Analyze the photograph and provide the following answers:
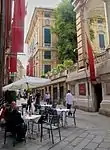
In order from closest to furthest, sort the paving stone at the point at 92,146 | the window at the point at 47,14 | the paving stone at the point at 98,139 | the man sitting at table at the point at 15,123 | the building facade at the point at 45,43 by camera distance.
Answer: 1. the paving stone at the point at 92,146
2. the man sitting at table at the point at 15,123
3. the paving stone at the point at 98,139
4. the building facade at the point at 45,43
5. the window at the point at 47,14

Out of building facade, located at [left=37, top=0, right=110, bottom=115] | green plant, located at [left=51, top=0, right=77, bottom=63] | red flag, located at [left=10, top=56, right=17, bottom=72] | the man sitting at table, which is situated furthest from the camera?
green plant, located at [left=51, top=0, right=77, bottom=63]

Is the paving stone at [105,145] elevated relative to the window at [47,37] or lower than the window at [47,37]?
lower

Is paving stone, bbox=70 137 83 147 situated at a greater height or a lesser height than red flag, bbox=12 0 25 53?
lesser

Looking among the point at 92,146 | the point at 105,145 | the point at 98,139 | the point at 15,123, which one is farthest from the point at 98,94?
the point at 15,123

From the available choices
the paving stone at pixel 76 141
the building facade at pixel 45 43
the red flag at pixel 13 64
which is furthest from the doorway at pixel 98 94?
the building facade at pixel 45 43

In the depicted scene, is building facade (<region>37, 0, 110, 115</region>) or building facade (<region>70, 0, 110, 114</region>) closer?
building facade (<region>37, 0, 110, 115</region>)

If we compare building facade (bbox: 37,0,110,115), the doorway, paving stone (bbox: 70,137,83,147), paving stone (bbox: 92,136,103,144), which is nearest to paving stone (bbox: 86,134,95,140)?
paving stone (bbox: 92,136,103,144)

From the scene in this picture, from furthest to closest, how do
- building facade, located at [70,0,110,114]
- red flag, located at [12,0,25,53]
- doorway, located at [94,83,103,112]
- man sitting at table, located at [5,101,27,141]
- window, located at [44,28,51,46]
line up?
1. window, located at [44,28,51,46]
2. doorway, located at [94,83,103,112]
3. building facade, located at [70,0,110,114]
4. red flag, located at [12,0,25,53]
5. man sitting at table, located at [5,101,27,141]

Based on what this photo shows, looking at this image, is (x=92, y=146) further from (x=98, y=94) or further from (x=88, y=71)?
(x=88, y=71)

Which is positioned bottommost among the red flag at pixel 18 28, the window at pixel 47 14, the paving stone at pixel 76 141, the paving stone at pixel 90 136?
the paving stone at pixel 76 141

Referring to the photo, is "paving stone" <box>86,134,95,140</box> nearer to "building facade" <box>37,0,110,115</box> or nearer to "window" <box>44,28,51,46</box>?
"building facade" <box>37,0,110,115</box>

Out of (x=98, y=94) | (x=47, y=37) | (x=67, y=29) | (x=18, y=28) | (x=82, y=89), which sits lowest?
(x=98, y=94)

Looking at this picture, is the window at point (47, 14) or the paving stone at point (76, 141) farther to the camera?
the window at point (47, 14)

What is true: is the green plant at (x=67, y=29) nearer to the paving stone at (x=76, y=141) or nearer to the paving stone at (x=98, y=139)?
the paving stone at (x=98, y=139)
